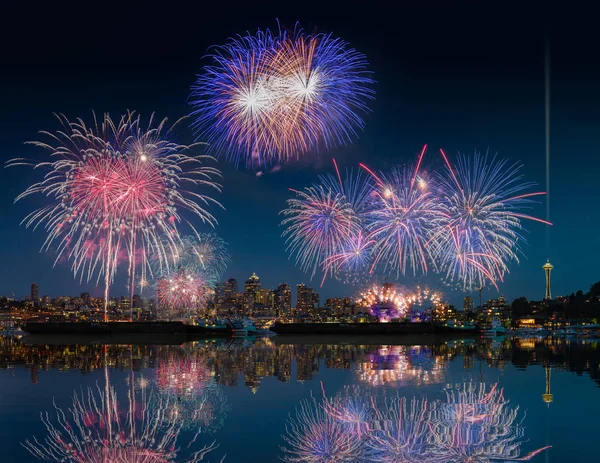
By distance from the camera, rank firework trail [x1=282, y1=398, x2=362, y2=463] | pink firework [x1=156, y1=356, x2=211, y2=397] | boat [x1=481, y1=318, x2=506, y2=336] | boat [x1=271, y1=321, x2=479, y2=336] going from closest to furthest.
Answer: firework trail [x1=282, y1=398, x2=362, y2=463] → pink firework [x1=156, y1=356, x2=211, y2=397] → boat [x1=271, y1=321, x2=479, y2=336] → boat [x1=481, y1=318, x2=506, y2=336]

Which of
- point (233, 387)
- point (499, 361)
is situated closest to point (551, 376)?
point (499, 361)

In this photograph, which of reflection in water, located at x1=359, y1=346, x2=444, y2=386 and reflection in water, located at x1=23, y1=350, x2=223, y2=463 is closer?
reflection in water, located at x1=23, y1=350, x2=223, y2=463

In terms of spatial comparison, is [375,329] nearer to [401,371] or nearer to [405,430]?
[401,371]

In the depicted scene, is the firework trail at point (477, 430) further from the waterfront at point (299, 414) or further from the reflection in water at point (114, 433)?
the reflection in water at point (114, 433)

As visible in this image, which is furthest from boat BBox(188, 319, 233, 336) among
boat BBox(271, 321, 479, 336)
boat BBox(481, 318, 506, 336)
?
boat BBox(481, 318, 506, 336)

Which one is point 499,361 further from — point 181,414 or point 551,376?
point 181,414

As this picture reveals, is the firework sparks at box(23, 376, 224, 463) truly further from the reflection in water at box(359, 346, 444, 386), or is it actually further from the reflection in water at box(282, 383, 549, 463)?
the reflection in water at box(359, 346, 444, 386)
